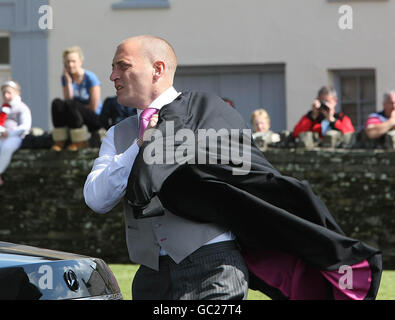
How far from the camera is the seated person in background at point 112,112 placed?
44.4ft

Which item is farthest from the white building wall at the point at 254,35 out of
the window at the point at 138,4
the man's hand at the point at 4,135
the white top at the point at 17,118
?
the white top at the point at 17,118

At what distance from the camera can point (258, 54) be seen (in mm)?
19234

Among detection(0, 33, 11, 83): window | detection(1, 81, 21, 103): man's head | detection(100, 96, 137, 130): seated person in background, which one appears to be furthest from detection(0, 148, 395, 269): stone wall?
detection(0, 33, 11, 83): window

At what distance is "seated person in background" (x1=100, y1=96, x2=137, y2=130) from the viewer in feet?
44.4

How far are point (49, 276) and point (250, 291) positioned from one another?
684 cm

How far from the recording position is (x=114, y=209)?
15.3 m

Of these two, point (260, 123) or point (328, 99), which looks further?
point (260, 123)

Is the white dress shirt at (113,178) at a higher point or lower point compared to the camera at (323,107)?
lower

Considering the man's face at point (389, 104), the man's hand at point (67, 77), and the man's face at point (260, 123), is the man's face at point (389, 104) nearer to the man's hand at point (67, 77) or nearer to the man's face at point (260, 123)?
the man's face at point (260, 123)

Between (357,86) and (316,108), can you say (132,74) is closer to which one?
(316,108)

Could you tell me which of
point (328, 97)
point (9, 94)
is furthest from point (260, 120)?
point (9, 94)

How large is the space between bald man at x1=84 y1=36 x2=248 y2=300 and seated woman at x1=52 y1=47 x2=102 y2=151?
9554 mm

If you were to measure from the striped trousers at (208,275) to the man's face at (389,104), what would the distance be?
31.2 ft

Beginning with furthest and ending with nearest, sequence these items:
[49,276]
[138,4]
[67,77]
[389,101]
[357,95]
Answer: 1. [138,4]
2. [357,95]
3. [67,77]
4. [389,101]
5. [49,276]
